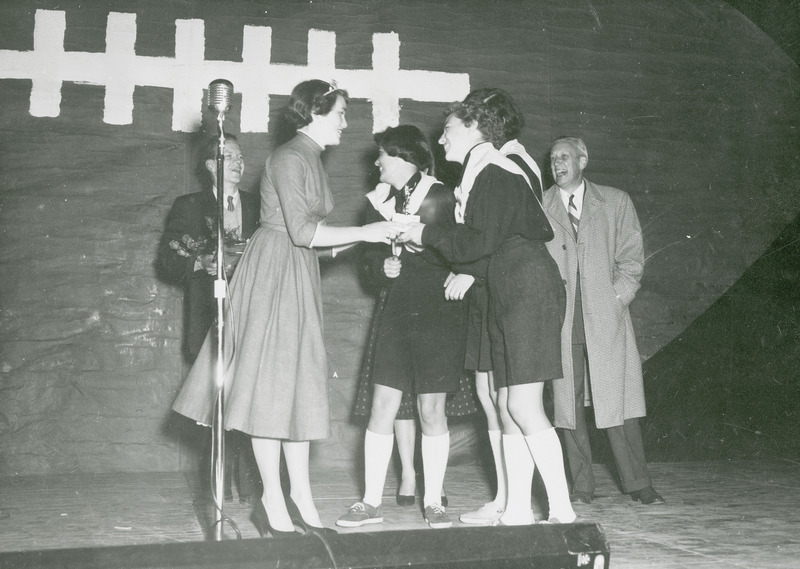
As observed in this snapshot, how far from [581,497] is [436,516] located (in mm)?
931

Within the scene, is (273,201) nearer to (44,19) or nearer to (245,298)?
(245,298)

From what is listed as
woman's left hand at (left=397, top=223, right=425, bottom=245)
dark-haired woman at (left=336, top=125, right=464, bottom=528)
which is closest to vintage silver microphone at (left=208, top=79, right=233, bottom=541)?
woman's left hand at (left=397, top=223, right=425, bottom=245)

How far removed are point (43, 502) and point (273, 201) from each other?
6.36ft

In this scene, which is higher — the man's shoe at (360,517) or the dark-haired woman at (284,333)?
the dark-haired woman at (284,333)

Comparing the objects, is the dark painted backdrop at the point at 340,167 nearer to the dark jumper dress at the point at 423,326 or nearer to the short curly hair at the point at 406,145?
the short curly hair at the point at 406,145

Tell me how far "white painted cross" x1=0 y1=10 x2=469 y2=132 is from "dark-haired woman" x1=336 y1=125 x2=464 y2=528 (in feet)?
4.90

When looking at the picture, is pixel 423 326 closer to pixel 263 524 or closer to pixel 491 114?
pixel 491 114

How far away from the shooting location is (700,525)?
10.8 feet

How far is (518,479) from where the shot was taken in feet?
10.2

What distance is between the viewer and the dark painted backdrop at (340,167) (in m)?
4.62

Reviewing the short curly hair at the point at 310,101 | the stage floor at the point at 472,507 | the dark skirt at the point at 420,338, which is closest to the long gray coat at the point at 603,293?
the stage floor at the point at 472,507

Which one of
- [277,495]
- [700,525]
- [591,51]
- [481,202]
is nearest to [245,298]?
[277,495]

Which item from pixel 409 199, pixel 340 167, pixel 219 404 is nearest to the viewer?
pixel 219 404

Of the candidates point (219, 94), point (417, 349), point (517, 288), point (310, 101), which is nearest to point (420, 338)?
point (417, 349)
